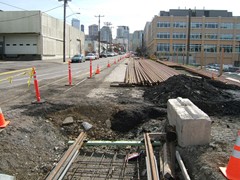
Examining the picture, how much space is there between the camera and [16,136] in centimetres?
595

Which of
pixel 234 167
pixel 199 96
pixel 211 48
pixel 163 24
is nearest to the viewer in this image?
pixel 234 167

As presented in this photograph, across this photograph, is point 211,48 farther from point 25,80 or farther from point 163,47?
point 25,80

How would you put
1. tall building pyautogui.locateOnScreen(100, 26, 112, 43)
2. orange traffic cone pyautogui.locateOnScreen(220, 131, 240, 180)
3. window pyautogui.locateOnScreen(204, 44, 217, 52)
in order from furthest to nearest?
tall building pyautogui.locateOnScreen(100, 26, 112, 43), window pyautogui.locateOnScreen(204, 44, 217, 52), orange traffic cone pyautogui.locateOnScreen(220, 131, 240, 180)

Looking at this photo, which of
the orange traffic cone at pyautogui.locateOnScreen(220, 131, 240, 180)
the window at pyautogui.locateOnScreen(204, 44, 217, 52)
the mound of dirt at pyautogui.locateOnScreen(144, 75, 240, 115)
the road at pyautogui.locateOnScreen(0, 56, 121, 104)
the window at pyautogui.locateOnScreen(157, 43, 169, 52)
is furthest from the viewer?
the window at pyautogui.locateOnScreen(157, 43, 169, 52)

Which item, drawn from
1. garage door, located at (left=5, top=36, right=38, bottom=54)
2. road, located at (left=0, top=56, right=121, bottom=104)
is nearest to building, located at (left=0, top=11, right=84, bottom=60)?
garage door, located at (left=5, top=36, right=38, bottom=54)

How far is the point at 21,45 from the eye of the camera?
4972 cm

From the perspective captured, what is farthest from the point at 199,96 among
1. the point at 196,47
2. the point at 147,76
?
the point at 196,47

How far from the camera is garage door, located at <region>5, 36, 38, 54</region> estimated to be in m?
49.2

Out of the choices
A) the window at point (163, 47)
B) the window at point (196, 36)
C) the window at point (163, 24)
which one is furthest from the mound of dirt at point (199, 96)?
the window at point (196, 36)

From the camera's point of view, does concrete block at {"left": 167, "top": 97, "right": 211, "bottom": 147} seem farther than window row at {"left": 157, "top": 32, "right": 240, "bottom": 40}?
No

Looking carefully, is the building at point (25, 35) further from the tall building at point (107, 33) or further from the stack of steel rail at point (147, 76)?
the tall building at point (107, 33)

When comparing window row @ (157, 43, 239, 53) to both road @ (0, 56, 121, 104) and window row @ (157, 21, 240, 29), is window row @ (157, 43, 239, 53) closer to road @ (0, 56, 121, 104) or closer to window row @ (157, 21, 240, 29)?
window row @ (157, 21, 240, 29)

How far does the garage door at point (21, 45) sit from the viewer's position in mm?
49250

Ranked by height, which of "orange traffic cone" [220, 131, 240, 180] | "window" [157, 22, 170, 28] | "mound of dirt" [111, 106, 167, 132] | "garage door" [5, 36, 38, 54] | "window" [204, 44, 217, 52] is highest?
"window" [157, 22, 170, 28]
